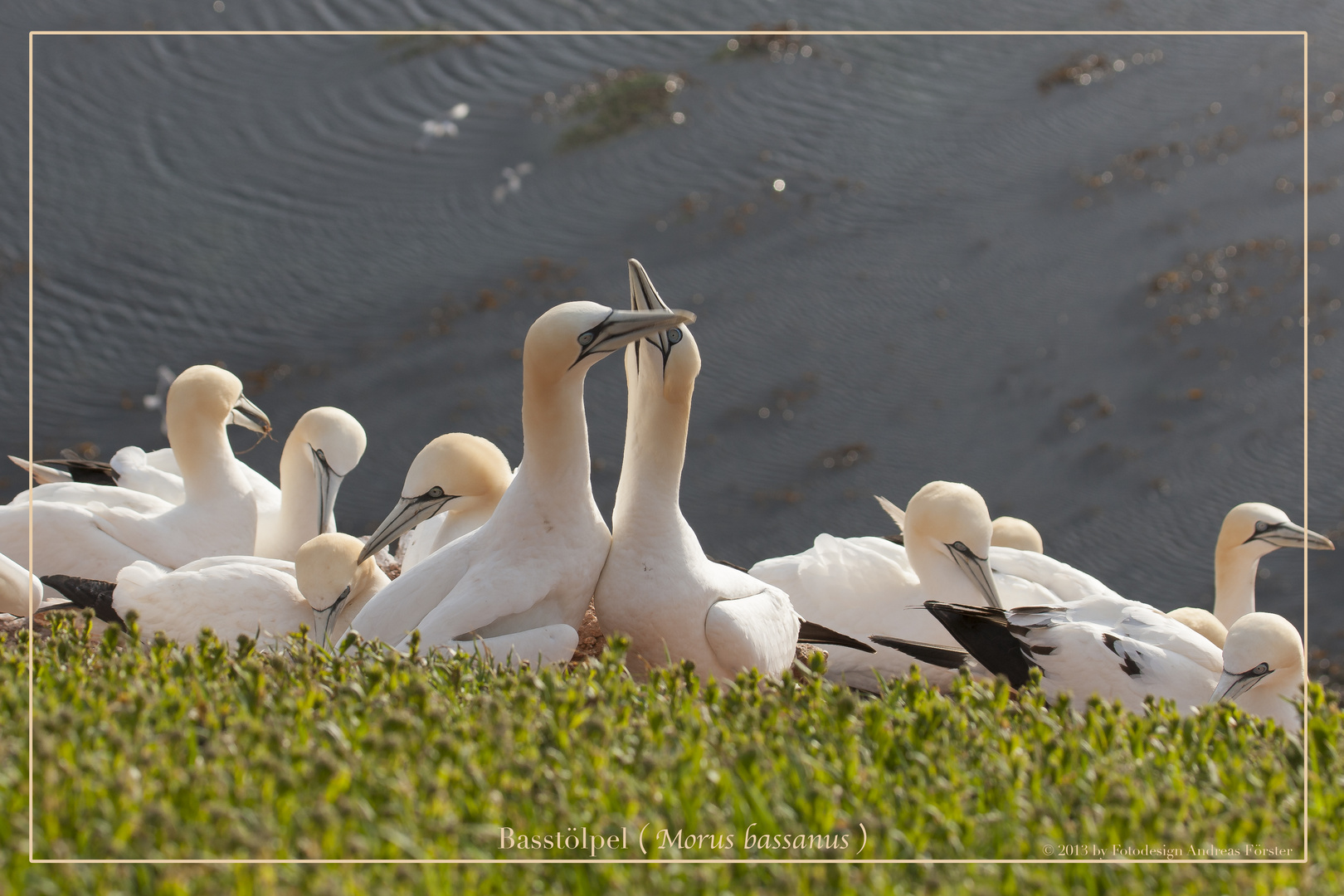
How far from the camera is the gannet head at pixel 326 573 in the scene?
4.00m

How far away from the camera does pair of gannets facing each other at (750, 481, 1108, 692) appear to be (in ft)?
15.9

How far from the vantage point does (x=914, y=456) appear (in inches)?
198

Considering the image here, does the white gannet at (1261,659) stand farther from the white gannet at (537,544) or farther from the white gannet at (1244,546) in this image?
the white gannet at (537,544)

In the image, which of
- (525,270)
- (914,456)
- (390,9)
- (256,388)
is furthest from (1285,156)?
(256,388)

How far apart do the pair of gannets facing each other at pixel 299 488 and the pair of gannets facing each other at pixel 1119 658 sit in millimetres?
2458

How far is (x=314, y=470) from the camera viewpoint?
5.25 meters

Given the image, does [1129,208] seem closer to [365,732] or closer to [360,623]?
[360,623]

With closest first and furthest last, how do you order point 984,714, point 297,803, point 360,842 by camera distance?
1. point 360,842
2. point 297,803
3. point 984,714

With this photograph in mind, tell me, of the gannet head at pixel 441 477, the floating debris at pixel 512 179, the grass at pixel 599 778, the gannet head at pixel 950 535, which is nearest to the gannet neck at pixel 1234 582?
the gannet head at pixel 950 535

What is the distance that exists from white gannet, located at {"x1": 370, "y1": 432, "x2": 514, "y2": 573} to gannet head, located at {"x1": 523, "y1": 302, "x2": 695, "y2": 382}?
4.40 feet

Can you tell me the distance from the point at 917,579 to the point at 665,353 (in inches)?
79.6

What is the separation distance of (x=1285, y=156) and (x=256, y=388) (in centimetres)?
459

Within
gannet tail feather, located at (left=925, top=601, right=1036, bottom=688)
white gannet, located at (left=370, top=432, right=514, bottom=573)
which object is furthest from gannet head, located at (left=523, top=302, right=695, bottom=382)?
gannet tail feather, located at (left=925, top=601, right=1036, bottom=688)

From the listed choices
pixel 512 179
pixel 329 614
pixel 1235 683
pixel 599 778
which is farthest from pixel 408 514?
pixel 1235 683
